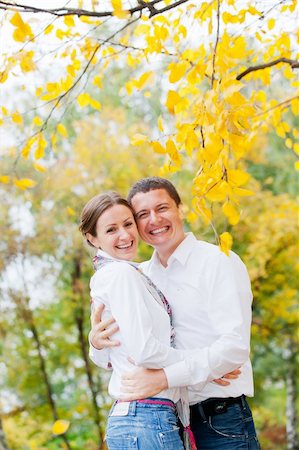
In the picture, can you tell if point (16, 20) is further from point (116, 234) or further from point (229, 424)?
point (229, 424)

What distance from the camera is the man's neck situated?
2343 millimetres

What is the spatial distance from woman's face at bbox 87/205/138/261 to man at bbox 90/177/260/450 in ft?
0.54

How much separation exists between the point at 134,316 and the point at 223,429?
57 centimetres

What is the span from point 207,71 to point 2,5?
3.15 ft

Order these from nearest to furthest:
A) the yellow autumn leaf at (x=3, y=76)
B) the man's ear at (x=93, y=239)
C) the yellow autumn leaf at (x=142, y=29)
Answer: the man's ear at (x=93, y=239) < the yellow autumn leaf at (x=3, y=76) < the yellow autumn leaf at (x=142, y=29)

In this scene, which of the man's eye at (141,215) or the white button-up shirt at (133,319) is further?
the man's eye at (141,215)

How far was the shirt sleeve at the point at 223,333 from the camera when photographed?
1.93 meters

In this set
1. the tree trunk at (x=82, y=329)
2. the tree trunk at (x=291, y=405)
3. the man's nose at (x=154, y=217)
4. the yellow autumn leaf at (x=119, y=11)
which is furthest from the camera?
the tree trunk at (x=291, y=405)

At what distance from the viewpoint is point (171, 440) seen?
1853mm

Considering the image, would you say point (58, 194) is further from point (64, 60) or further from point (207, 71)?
point (207, 71)

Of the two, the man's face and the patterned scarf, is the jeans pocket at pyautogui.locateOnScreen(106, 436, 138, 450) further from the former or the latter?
the man's face

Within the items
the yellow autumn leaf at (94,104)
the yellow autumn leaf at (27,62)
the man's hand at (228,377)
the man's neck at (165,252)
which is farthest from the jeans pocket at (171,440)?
the yellow autumn leaf at (94,104)

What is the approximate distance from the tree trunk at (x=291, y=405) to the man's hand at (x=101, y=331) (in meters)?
7.09

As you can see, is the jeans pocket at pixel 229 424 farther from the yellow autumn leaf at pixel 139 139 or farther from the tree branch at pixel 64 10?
the tree branch at pixel 64 10
